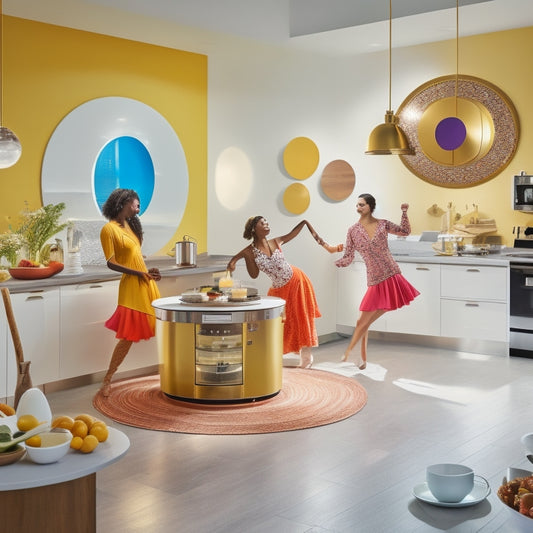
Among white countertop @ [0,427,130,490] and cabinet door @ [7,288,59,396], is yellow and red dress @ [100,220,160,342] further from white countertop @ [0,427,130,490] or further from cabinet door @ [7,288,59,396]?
white countertop @ [0,427,130,490]

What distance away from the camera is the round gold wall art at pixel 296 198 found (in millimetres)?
8453

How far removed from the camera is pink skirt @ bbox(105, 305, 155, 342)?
6.13 metres

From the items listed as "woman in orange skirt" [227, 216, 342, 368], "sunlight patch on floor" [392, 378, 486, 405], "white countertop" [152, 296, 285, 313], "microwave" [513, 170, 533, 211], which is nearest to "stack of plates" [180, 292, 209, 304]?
"white countertop" [152, 296, 285, 313]

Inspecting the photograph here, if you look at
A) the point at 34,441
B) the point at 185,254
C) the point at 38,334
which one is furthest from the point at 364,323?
the point at 34,441

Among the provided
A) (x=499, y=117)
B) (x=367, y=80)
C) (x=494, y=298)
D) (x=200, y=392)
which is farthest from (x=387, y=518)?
(x=367, y=80)

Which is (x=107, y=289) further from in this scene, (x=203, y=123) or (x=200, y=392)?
(x=203, y=123)

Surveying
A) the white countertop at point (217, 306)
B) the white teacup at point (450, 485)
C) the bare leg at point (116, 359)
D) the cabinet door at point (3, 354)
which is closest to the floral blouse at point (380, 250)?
the white countertop at point (217, 306)

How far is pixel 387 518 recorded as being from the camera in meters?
3.79

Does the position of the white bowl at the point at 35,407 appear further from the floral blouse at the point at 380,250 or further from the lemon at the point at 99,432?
the floral blouse at the point at 380,250

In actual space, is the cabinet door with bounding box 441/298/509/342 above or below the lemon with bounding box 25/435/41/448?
below

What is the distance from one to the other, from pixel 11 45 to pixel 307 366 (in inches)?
142

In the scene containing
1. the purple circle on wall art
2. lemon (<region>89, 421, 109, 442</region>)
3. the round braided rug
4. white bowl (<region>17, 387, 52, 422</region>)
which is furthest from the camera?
the purple circle on wall art

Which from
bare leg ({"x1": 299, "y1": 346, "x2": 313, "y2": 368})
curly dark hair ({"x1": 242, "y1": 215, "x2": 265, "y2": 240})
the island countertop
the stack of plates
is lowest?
bare leg ({"x1": 299, "y1": 346, "x2": 313, "y2": 368})

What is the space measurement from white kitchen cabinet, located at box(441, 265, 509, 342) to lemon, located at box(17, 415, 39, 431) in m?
5.79
